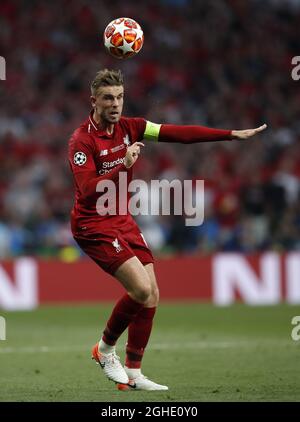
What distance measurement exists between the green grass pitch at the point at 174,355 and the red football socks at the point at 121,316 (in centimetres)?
42

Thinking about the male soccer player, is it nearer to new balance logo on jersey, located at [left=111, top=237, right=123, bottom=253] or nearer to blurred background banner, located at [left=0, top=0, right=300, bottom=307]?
new balance logo on jersey, located at [left=111, top=237, right=123, bottom=253]

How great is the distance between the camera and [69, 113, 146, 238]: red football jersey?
7266 millimetres

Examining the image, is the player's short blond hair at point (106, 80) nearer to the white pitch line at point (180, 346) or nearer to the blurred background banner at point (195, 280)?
the white pitch line at point (180, 346)

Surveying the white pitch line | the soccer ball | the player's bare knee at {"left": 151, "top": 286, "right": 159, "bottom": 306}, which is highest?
the soccer ball

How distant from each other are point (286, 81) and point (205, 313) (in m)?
7.19

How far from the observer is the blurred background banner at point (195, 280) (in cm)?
1634

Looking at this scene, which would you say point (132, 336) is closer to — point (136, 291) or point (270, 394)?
point (136, 291)

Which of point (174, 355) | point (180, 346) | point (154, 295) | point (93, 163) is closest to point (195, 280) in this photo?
point (180, 346)

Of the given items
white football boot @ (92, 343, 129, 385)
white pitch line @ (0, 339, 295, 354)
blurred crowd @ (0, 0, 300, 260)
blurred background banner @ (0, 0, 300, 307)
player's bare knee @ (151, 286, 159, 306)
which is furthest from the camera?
blurred crowd @ (0, 0, 300, 260)

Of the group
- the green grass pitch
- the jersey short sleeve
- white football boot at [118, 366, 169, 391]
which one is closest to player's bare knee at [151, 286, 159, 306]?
white football boot at [118, 366, 169, 391]

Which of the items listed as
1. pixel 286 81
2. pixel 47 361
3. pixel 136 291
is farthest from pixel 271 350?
pixel 286 81

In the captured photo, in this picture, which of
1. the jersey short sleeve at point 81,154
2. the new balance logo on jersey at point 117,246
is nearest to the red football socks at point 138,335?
the new balance logo on jersey at point 117,246

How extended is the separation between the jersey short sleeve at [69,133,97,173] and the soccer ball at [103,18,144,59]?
0.97 metres

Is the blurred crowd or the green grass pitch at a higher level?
the blurred crowd
